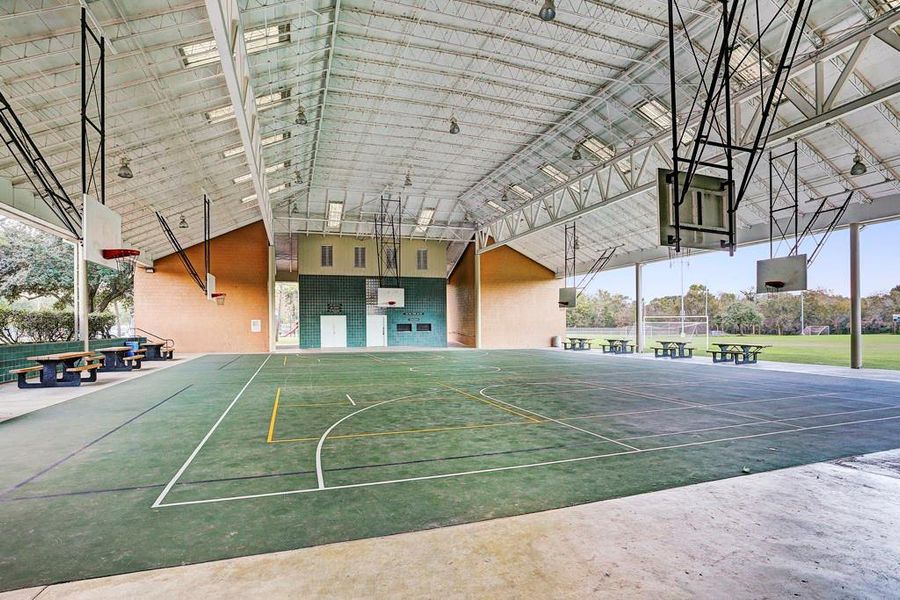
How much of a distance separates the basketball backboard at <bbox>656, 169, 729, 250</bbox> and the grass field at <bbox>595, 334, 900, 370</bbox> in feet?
58.5

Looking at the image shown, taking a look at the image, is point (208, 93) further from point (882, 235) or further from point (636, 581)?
point (882, 235)

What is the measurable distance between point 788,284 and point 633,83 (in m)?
7.68

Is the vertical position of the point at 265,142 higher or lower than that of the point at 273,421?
higher

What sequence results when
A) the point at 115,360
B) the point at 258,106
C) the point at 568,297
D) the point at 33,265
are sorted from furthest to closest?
1. the point at 568,297
2. the point at 33,265
3. the point at 115,360
4. the point at 258,106

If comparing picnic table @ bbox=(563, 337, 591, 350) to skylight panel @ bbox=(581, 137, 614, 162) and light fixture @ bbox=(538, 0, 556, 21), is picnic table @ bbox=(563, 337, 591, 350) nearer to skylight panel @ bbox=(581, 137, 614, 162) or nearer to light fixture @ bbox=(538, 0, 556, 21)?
skylight panel @ bbox=(581, 137, 614, 162)

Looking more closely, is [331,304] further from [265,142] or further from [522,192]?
[265,142]

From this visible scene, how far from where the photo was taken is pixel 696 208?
7.46 meters

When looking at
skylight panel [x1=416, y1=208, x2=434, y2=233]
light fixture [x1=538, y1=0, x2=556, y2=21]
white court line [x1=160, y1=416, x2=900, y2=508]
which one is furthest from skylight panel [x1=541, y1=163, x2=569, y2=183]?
white court line [x1=160, y1=416, x2=900, y2=508]

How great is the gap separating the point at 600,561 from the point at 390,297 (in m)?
25.8

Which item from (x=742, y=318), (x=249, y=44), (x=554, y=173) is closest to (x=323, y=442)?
(x=249, y=44)

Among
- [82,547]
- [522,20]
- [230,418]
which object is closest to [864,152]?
[522,20]

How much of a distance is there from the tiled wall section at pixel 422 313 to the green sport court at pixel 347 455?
61.4ft

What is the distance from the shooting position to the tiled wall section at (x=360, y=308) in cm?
2906

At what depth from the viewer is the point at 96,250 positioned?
7.88m
